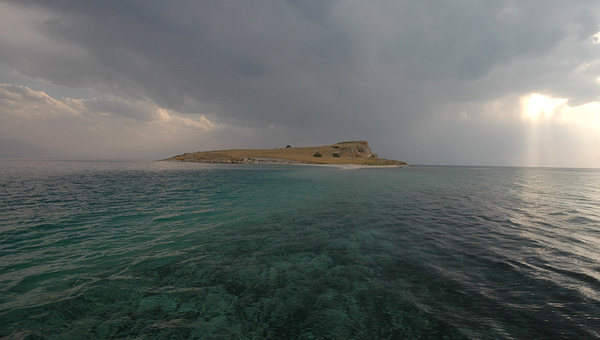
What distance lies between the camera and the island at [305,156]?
450ft

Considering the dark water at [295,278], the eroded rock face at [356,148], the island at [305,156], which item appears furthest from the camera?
the eroded rock face at [356,148]

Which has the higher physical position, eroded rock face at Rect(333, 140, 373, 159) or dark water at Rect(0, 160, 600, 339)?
eroded rock face at Rect(333, 140, 373, 159)

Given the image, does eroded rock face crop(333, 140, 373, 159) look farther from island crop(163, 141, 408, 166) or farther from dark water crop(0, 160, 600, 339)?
dark water crop(0, 160, 600, 339)

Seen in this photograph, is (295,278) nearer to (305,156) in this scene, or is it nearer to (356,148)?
(305,156)

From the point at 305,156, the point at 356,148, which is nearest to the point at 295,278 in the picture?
the point at 305,156

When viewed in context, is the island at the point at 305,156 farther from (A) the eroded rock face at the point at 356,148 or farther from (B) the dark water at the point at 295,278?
(B) the dark water at the point at 295,278

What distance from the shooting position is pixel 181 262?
9008mm

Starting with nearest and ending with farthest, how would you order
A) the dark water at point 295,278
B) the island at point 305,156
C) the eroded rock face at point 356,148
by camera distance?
the dark water at point 295,278
the island at point 305,156
the eroded rock face at point 356,148

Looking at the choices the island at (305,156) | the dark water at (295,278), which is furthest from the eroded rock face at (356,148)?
the dark water at (295,278)

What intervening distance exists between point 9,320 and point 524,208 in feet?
101

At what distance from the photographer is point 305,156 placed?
14850 centimetres

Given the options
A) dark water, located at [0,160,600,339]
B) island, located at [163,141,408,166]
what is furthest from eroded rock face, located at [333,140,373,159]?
dark water, located at [0,160,600,339]

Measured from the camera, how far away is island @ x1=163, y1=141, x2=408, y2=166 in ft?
450

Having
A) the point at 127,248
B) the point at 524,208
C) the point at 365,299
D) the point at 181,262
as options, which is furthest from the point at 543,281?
the point at 524,208
